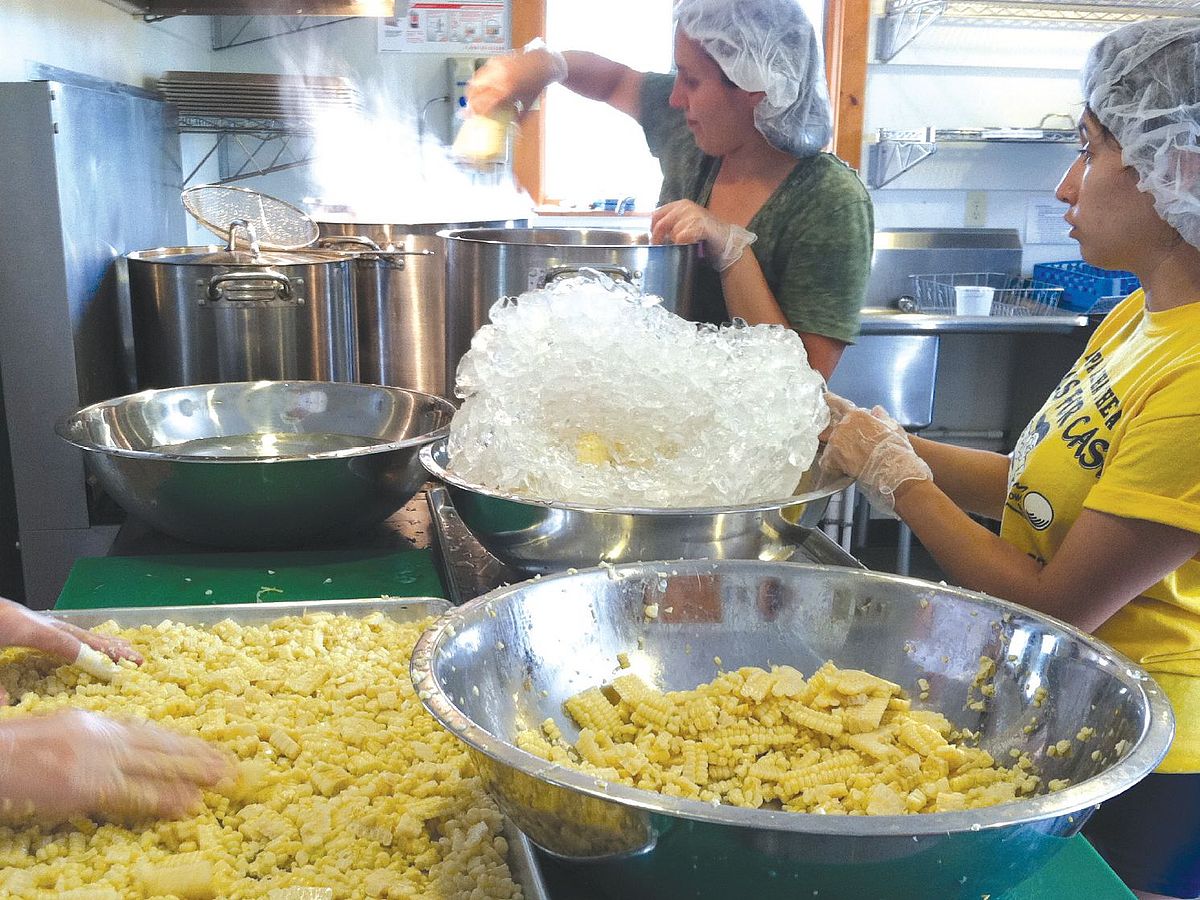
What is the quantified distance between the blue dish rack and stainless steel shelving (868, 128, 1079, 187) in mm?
506

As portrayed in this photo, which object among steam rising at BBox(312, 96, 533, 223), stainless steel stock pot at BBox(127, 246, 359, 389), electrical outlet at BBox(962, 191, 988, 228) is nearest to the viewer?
stainless steel stock pot at BBox(127, 246, 359, 389)

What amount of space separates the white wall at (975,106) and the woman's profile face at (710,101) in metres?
2.54

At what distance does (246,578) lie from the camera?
1402mm

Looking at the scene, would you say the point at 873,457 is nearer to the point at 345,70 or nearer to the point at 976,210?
the point at 976,210

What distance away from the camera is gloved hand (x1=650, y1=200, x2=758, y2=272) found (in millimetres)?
1803

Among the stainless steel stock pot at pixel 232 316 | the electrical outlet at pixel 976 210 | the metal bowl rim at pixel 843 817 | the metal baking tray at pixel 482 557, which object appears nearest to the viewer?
the metal bowl rim at pixel 843 817

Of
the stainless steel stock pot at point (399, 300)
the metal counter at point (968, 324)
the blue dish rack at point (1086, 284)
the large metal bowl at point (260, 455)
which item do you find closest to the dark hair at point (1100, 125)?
the large metal bowl at point (260, 455)

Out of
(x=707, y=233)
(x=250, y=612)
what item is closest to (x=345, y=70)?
(x=707, y=233)

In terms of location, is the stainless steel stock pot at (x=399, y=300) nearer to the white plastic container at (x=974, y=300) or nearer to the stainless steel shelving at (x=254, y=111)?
the stainless steel shelving at (x=254, y=111)

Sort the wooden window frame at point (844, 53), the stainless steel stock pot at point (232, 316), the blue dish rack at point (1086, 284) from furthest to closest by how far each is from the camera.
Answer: the wooden window frame at point (844, 53), the blue dish rack at point (1086, 284), the stainless steel stock pot at point (232, 316)

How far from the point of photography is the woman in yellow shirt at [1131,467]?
3.76 ft

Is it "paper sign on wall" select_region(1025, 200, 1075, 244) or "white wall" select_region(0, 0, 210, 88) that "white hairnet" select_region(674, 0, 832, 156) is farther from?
"paper sign on wall" select_region(1025, 200, 1075, 244)

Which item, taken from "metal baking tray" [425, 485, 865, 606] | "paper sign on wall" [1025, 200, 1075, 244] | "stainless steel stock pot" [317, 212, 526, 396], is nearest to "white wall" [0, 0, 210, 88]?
"stainless steel stock pot" [317, 212, 526, 396]

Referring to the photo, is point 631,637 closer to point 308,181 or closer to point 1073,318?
point 1073,318
